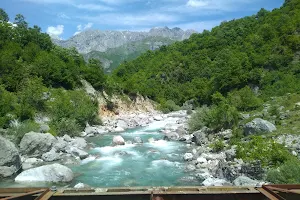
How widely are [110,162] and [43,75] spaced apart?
22.9 m

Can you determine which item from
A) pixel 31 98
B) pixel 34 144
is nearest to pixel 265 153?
pixel 34 144

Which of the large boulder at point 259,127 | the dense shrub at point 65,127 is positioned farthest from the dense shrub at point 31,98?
the large boulder at point 259,127

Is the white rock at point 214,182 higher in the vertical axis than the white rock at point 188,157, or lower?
higher

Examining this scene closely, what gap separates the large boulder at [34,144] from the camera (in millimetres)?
19281

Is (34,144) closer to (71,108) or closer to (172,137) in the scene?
(71,108)

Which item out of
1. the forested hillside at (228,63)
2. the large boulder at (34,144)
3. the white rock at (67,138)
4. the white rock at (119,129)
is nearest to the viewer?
the large boulder at (34,144)

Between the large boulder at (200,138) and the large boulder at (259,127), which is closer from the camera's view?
the large boulder at (259,127)

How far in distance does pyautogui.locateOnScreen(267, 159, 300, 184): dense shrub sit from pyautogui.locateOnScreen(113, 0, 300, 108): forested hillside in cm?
2438

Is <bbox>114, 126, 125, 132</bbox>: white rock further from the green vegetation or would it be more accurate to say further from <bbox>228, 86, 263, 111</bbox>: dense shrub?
<bbox>228, 86, 263, 111</bbox>: dense shrub

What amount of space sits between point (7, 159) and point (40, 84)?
1971cm

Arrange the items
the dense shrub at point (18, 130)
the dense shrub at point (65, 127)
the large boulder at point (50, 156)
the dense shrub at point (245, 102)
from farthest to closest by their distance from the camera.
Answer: the dense shrub at point (245, 102) → the dense shrub at point (65, 127) → the dense shrub at point (18, 130) → the large boulder at point (50, 156)

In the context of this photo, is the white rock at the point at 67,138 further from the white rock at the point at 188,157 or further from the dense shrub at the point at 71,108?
the white rock at the point at 188,157

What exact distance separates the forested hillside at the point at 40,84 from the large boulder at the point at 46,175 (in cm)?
699

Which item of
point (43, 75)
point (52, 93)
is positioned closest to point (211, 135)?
point (52, 93)
